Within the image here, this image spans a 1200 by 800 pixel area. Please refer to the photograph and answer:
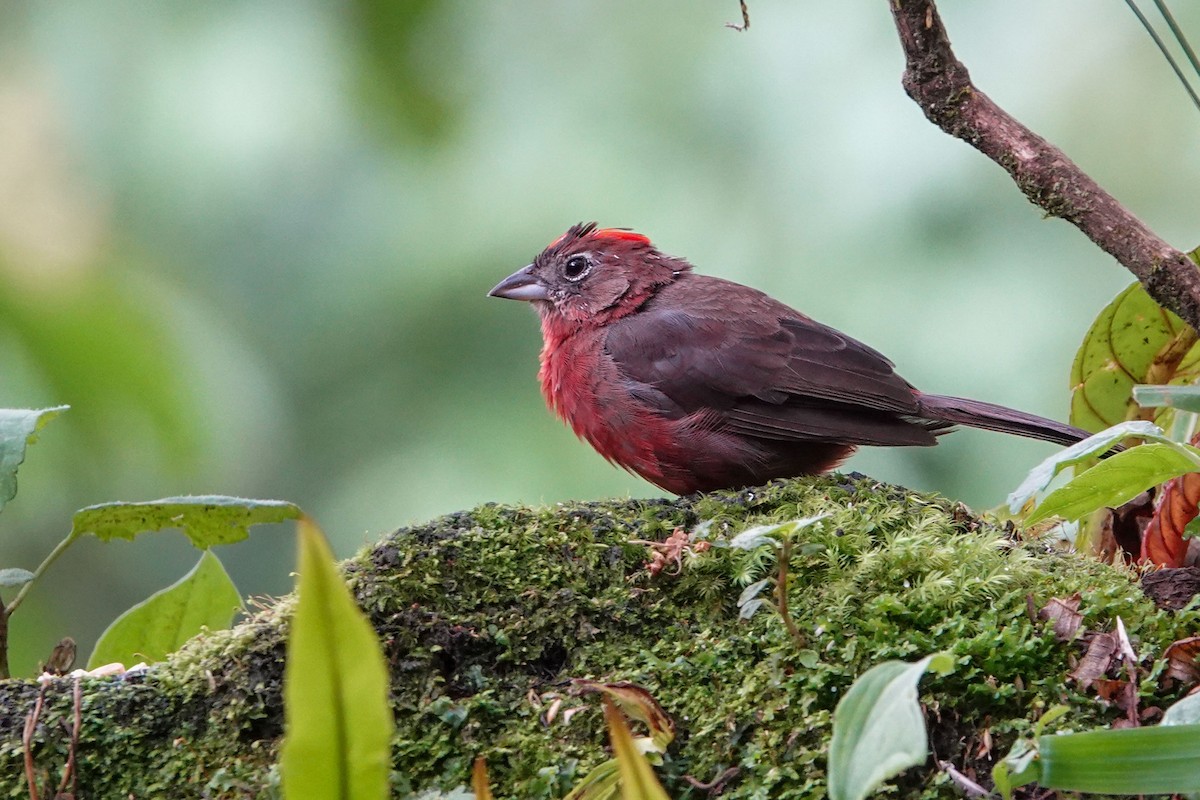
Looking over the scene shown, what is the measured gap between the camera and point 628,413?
3.91 metres

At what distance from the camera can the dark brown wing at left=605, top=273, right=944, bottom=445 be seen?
385 centimetres

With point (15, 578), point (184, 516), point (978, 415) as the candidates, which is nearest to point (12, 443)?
point (15, 578)

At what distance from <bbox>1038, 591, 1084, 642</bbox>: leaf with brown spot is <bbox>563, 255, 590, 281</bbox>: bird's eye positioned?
293 cm

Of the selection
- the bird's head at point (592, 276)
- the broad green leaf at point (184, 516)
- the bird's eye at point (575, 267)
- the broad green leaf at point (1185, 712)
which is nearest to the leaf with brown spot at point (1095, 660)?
the broad green leaf at point (1185, 712)

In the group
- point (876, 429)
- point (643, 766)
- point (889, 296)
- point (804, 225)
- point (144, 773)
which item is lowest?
point (144, 773)

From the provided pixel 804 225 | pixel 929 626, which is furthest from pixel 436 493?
pixel 929 626

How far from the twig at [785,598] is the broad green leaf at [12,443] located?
1564mm

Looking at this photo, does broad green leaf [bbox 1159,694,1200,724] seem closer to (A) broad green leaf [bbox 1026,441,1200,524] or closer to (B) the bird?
(A) broad green leaf [bbox 1026,441,1200,524]

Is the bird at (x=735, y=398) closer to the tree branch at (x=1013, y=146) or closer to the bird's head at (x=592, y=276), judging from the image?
the bird's head at (x=592, y=276)

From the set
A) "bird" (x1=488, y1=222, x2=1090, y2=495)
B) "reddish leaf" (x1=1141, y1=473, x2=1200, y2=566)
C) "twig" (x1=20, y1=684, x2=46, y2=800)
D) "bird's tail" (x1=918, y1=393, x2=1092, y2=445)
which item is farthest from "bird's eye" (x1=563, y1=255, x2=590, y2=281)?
"twig" (x1=20, y1=684, x2=46, y2=800)

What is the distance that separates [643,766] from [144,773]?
3.63 feet

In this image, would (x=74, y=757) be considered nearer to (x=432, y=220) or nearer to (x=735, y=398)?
(x=735, y=398)

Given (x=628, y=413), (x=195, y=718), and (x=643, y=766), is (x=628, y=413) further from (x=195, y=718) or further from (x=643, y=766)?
(x=643, y=766)

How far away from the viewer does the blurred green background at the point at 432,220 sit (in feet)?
14.9
